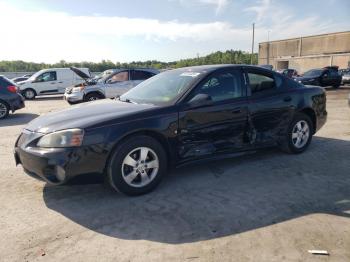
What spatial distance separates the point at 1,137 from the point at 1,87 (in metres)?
3.99

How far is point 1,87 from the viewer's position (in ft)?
36.9

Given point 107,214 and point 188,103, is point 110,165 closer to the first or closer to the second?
point 107,214

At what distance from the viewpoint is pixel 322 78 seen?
22.5 metres

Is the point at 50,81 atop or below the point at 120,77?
below

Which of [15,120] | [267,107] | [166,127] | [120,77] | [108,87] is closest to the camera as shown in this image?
[166,127]

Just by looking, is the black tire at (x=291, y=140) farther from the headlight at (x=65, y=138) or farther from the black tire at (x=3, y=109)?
the black tire at (x=3, y=109)

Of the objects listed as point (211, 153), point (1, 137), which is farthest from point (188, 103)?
point (1, 137)

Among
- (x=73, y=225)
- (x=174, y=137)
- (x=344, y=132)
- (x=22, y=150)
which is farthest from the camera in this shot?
(x=344, y=132)

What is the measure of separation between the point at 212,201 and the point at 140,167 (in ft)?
3.08

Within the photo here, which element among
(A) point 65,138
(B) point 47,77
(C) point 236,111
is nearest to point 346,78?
(B) point 47,77

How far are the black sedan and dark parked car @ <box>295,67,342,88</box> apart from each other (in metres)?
18.1

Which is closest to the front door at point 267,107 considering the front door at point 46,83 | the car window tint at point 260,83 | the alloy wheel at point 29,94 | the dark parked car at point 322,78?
the car window tint at point 260,83

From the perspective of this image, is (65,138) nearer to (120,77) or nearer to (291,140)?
(291,140)

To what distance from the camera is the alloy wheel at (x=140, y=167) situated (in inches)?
157
